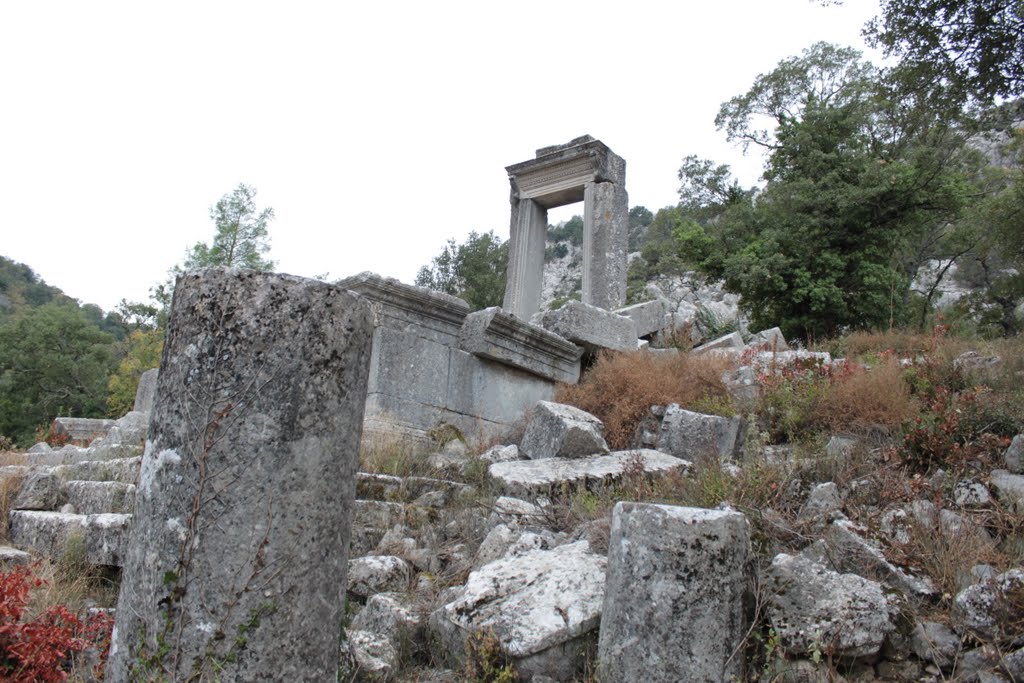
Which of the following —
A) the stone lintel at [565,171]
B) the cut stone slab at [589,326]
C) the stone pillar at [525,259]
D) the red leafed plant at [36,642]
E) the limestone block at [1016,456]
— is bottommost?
the red leafed plant at [36,642]

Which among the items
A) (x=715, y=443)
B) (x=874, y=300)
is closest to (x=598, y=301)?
(x=874, y=300)

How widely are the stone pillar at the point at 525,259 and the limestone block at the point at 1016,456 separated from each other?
8.52 metres

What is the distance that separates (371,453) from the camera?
5848 millimetres

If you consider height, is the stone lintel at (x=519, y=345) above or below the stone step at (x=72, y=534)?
above

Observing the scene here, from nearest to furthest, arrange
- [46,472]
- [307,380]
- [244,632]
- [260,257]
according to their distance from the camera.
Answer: [244,632] → [307,380] → [46,472] → [260,257]

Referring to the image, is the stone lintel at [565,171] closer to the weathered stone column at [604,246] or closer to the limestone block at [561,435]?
the weathered stone column at [604,246]

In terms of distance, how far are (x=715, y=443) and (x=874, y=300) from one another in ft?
29.2

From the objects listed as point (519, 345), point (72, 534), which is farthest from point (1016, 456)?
point (72, 534)

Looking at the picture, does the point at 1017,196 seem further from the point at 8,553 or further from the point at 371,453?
the point at 8,553

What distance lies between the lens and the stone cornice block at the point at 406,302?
21.9 ft

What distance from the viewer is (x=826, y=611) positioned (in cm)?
315

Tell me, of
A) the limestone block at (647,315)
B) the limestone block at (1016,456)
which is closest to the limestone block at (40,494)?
the limestone block at (1016,456)

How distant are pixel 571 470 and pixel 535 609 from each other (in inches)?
78.4

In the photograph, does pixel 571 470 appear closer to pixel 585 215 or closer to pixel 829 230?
A: pixel 585 215
